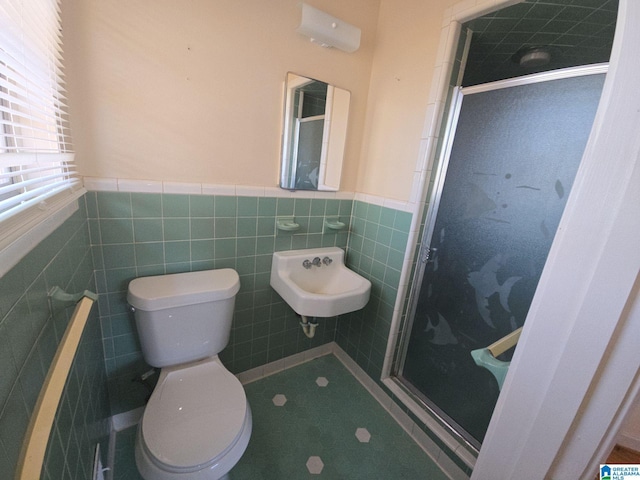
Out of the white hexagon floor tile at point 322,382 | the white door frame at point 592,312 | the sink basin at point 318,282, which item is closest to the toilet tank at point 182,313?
the sink basin at point 318,282

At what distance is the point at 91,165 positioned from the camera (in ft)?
3.48

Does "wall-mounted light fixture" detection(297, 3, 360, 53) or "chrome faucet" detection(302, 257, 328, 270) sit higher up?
"wall-mounted light fixture" detection(297, 3, 360, 53)

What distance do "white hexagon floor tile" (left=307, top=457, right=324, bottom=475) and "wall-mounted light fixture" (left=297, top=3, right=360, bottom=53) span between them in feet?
6.97

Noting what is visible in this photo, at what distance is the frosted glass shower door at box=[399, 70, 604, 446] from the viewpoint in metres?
1.03

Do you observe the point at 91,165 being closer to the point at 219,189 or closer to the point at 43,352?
the point at 219,189

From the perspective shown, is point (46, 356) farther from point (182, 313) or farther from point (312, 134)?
point (312, 134)

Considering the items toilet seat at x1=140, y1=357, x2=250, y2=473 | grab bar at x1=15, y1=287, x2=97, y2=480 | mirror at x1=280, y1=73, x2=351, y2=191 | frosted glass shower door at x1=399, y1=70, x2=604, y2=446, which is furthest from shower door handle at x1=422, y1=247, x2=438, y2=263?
grab bar at x1=15, y1=287, x2=97, y2=480

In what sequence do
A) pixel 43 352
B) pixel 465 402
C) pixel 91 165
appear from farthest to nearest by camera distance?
pixel 465 402
pixel 91 165
pixel 43 352

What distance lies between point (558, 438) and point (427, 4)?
67.5 inches

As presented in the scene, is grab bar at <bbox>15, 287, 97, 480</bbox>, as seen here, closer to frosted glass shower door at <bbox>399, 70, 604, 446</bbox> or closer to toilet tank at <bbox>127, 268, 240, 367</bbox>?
toilet tank at <bbox>127, 268, 240, 367</bbox>

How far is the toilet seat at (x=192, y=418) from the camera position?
0.90 m

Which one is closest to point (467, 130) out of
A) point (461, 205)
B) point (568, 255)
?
point (461, 205)

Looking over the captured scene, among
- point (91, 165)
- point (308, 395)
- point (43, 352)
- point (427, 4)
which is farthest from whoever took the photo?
point (308, 395)

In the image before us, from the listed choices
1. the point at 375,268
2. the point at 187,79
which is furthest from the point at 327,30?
the point at 375,268
